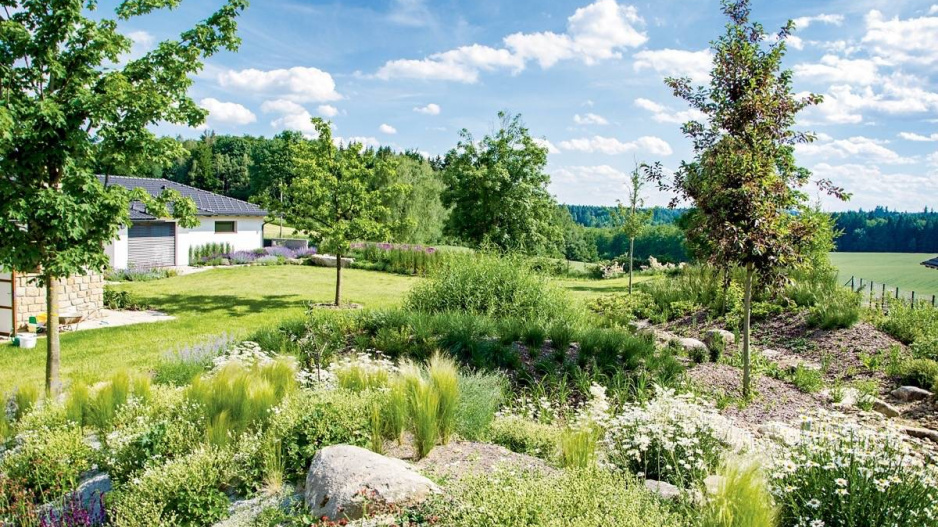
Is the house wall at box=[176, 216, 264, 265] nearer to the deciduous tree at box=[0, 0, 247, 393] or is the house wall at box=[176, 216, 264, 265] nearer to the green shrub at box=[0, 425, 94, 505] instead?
the deciduous tree at box=[0, 0, 247, 393]

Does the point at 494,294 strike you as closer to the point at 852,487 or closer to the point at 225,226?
the point at 852,487

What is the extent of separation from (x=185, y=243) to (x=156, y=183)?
3.31 m

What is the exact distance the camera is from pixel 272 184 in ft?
177

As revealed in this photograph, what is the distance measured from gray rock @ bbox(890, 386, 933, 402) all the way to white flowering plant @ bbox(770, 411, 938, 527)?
4203 millimetres

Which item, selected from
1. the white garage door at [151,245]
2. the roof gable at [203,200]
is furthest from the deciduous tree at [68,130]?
the roof gable at [203,200]

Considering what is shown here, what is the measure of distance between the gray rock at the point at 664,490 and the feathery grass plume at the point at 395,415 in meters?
1.70

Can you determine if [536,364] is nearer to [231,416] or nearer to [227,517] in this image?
[231,416]

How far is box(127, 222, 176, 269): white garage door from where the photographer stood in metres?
20.7

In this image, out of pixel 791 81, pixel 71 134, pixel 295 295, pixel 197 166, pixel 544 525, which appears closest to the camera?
pixel 544 525

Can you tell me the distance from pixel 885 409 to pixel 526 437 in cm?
475

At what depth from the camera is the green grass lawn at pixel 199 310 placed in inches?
331

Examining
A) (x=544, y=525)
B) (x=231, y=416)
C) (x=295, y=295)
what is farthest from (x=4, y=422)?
(x=295, y=295)

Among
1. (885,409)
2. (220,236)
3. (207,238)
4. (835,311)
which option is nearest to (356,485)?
(885,409)

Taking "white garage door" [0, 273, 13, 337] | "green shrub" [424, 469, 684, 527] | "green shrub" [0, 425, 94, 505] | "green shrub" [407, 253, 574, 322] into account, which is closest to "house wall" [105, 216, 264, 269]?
"white garage door" [0, 273, 13, 337]
